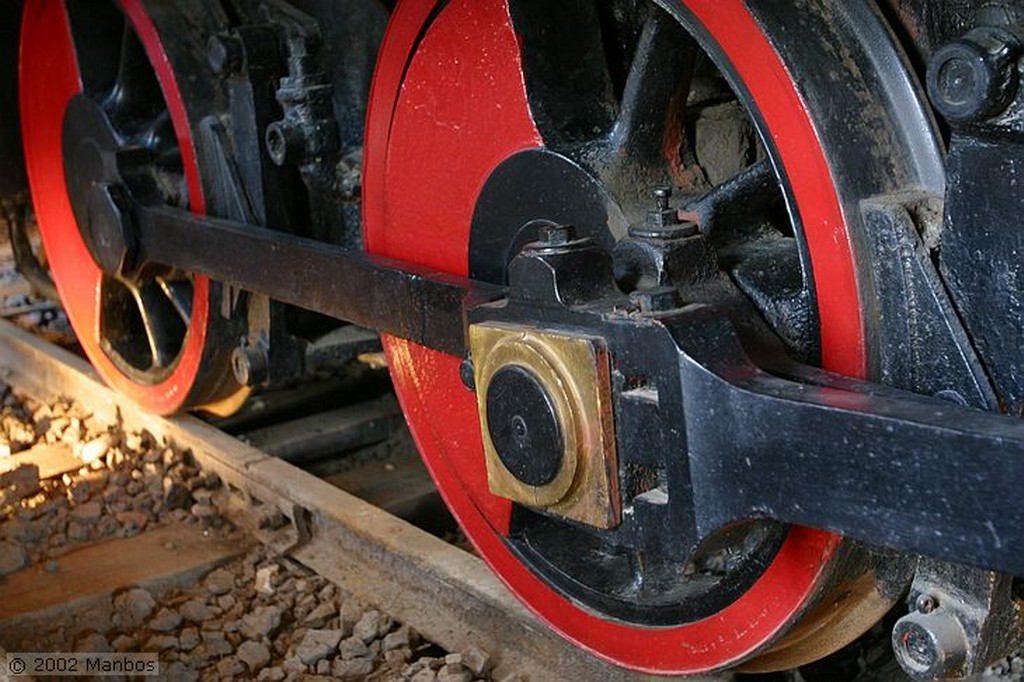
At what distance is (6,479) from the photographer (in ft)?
11.1

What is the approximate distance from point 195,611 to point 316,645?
346 millimetres

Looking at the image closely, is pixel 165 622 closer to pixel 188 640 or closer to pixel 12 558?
pixel 188 640

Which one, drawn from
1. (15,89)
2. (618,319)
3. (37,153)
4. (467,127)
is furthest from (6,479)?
(618,319)

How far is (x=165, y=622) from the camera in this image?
8.68 feet

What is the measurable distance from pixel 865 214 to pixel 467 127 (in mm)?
828

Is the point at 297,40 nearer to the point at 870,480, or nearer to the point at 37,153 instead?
the point at 37,153

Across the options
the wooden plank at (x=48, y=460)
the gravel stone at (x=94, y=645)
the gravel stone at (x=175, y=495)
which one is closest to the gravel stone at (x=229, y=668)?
the gravel stone at (x=94, y=645)

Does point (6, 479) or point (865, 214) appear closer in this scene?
point (865, 214)

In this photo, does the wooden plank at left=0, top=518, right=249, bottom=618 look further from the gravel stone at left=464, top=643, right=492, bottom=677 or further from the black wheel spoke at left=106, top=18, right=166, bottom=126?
the black wheel spoke at left=106, top=18, right=166, bottom=126

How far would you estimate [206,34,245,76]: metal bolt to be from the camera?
2.79 m

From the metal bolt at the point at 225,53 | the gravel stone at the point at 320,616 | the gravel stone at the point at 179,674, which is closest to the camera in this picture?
the gravel stone at the point at 179,674

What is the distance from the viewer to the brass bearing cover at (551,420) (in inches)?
63.7

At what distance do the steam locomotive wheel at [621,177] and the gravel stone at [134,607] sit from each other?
729 millimetres

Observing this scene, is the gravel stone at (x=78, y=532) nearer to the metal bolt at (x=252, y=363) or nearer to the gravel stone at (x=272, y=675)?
the metal bolt at (x=252, y=363)
